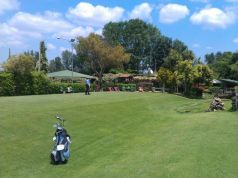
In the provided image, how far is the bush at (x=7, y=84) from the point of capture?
46.2 metres

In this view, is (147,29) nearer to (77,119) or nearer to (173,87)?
(173,87)

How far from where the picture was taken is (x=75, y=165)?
15062 mm

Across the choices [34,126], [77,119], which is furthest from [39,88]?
[34,126]

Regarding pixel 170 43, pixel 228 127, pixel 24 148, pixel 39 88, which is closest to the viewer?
pixel 24 148

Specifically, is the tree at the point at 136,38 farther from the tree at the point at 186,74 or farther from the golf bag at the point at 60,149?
the golf bag at the point at 60,149

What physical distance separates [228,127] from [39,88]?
32.0 m

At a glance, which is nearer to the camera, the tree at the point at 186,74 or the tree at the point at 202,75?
the tree at the point at 186,74

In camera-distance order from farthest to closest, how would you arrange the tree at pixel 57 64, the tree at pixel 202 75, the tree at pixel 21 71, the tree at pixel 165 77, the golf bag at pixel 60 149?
the tree at pixel 57 64 → the tree at pixel 165 77 → the tree at pixel 202 75 → the tree at pixel 21 71 → the golf bag at pixel 60 149

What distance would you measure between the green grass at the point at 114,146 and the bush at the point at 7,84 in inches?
833

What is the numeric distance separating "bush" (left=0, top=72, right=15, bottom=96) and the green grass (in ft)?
69.4

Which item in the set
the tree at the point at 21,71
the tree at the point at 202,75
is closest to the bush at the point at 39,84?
the tree at the point at 21,71

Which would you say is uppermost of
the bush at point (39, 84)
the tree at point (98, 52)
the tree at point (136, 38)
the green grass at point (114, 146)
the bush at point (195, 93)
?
the tree at point (136, 38)

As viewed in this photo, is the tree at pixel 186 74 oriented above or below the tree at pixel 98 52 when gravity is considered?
below

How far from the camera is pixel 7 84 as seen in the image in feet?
153
